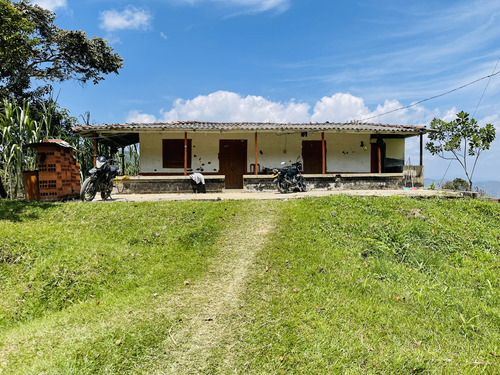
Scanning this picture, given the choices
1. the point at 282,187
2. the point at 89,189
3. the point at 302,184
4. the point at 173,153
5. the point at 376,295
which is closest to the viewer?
the point at 376,295

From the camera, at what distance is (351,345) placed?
2.90 m

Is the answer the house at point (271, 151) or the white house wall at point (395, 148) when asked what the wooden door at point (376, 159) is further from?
the white house wall at point (395, 148)

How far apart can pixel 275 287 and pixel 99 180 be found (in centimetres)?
676

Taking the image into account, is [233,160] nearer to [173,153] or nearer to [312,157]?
[173,153]

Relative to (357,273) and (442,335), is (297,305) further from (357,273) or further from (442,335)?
(442,335)

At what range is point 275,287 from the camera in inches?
154

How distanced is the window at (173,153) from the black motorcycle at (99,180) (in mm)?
5809

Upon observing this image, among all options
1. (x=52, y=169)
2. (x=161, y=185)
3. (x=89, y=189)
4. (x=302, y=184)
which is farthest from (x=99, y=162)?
(x=302, y=184)

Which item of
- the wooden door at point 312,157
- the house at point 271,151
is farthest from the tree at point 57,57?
the wooden door at point 312,157

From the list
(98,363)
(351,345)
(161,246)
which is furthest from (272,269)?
(98,363)

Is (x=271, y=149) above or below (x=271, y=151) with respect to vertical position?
above

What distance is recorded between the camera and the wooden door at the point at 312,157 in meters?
15.8

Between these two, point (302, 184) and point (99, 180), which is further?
point (302, 184)

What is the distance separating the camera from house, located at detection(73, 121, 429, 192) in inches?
535
